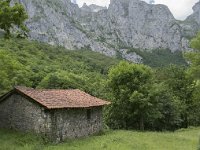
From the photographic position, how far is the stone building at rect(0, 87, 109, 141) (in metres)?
27.9

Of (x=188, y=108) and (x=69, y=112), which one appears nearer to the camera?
(x=69, y=112)

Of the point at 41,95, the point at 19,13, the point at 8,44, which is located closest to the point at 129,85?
the point at 41,95

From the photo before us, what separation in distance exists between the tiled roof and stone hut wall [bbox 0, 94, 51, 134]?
1.96ft

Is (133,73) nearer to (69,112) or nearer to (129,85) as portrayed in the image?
(129,85)

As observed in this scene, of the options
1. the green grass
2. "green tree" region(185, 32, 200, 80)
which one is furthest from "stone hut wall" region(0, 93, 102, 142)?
"green tree" region(185, 32, 200, 80)

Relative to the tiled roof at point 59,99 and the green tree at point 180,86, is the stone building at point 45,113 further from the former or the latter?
the green tree at point 180,86

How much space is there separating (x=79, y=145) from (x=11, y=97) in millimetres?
7221

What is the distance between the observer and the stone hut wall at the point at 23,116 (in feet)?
91.5

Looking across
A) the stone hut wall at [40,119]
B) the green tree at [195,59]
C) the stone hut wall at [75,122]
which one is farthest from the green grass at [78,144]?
the green tree at [195,59]

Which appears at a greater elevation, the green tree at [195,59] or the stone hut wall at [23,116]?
the green tree at [195,59]

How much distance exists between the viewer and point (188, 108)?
68562mm

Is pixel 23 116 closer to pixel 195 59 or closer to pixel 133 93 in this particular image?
pixel 133 93

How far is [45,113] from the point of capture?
27781mm

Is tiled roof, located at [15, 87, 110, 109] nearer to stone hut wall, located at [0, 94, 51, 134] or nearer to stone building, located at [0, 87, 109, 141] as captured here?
stone building, located at [0, 87, 109, 141]
